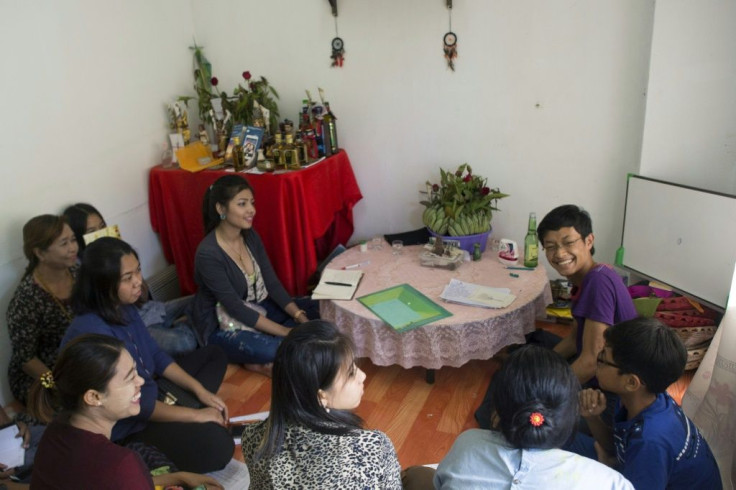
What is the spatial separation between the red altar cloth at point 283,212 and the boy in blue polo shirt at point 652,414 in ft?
6.40

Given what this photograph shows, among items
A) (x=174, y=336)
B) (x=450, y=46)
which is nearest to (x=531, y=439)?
(x=174, y=336)

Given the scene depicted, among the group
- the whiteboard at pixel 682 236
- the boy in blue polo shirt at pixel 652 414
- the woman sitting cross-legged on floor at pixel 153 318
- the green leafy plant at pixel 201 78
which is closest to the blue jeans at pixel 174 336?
the woman sitting cross-legged on floor at pixel 153 318

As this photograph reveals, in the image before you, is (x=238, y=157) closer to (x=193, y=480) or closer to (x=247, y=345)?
(x=247, y=345)

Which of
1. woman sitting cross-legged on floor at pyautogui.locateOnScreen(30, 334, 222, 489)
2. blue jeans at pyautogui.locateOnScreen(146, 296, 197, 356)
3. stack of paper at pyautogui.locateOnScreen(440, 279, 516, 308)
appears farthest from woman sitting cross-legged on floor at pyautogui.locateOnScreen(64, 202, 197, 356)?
stack of paper at pyautogui.locateOnScreen(440, 279, 516, 308)

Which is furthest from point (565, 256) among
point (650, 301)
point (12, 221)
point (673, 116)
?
point (12, 221)

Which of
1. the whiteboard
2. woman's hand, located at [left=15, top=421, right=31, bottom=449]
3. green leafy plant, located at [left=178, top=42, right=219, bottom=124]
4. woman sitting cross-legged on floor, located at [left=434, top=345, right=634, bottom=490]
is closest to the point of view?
woman sitting cross-legged on floor, located at [left=434, top=345, right=634, bottom=490]

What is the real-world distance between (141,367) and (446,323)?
46.8 inches

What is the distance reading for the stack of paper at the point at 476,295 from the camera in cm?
228

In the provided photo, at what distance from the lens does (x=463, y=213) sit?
2756 millimetres

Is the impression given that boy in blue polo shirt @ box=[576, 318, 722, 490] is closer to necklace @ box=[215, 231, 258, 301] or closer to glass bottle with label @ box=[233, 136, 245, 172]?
necklace @ box=[215, 231, 258, 301]

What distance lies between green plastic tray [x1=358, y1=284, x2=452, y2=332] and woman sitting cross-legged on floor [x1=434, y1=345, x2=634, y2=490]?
1.01 metres

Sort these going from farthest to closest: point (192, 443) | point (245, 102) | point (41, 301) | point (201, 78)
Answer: point (201, 78) < point (245, 102) < point (41, 301) < point (192, 443)

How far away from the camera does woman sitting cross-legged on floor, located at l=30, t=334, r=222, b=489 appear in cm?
124

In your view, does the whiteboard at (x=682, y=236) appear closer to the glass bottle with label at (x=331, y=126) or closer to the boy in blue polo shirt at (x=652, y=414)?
the boy in blue polo shirt at (x=652, y=414)
